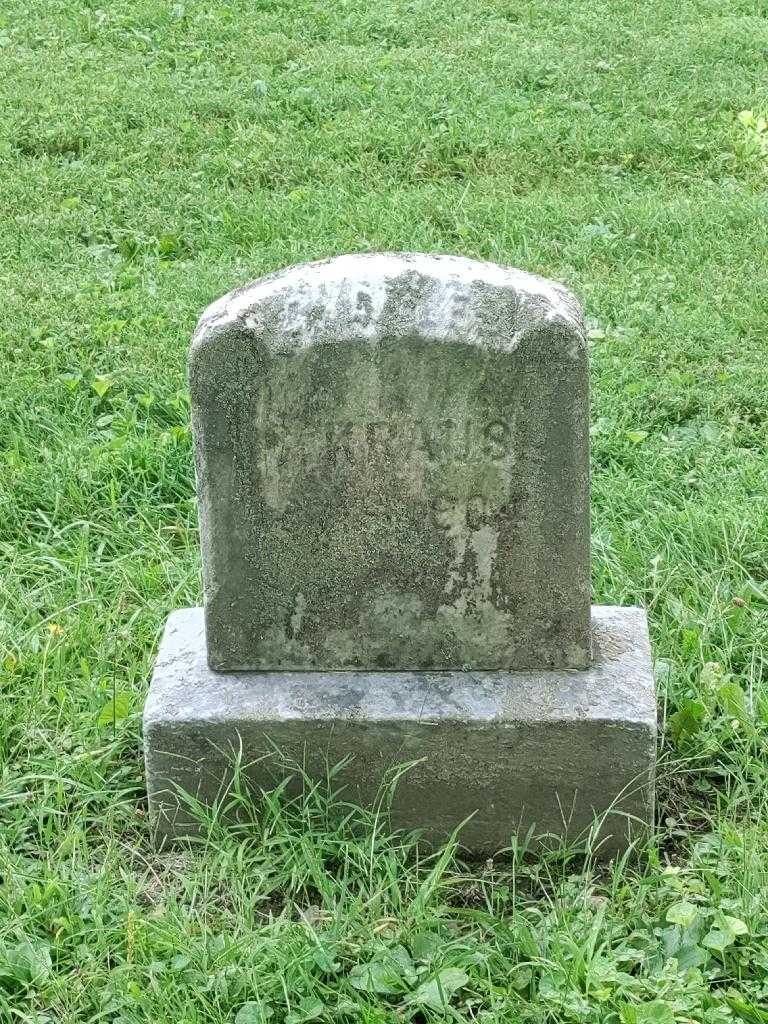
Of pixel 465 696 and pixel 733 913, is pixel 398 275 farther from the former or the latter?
pixel 733 913

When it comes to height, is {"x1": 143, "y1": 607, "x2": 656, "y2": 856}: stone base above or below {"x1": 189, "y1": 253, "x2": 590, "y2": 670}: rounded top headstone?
below

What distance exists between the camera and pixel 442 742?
9.32 ft

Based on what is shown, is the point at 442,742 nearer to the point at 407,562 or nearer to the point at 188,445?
the point at 407,562

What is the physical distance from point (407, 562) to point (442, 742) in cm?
38

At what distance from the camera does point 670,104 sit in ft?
24.6

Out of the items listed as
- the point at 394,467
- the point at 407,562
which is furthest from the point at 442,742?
the point at 394,467

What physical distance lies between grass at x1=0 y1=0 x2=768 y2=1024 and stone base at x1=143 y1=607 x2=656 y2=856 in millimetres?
85

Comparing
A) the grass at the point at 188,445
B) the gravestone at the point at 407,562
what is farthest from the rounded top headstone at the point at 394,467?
the grass at the point at 188,445

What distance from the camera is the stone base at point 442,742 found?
2822mm

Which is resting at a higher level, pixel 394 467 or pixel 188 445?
pixel 394 467

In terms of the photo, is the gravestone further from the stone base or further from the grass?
the grass

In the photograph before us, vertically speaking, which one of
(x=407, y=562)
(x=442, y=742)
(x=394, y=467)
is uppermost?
(x=394, y=467)

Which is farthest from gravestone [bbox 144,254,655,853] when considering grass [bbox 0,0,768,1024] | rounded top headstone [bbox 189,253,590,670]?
grass [bbox 0,0,768,1024]

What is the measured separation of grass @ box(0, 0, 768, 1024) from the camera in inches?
99.5
